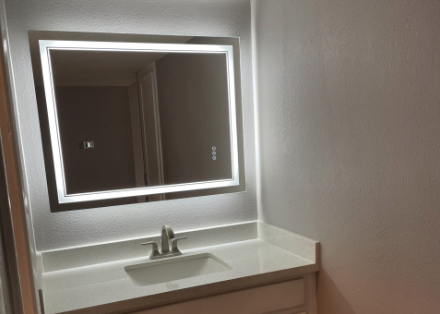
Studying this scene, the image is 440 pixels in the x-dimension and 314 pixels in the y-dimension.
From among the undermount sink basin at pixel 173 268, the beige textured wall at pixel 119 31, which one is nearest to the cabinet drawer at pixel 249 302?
the undermount sink basin at pixel 173 268

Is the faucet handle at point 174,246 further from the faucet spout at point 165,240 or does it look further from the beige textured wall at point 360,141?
the beige textured wall at point 360,141

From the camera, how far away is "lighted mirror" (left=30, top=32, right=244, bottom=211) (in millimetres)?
1482

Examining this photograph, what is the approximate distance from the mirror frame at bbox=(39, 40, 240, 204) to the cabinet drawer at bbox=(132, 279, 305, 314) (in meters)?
0.56

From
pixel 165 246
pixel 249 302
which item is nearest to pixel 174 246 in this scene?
pixel 165 246

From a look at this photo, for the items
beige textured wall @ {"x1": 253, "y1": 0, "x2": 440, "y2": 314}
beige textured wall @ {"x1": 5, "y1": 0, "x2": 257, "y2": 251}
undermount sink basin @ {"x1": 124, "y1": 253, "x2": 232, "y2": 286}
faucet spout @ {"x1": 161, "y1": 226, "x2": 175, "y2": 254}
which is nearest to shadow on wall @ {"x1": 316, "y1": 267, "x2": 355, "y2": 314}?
beige textured wall @ {"x1": 253, "y1": 0, "x2": 440, "y2": 314}

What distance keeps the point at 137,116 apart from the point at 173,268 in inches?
28.2

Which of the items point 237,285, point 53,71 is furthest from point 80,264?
point 53,71

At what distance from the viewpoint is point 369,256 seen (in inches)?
45.3

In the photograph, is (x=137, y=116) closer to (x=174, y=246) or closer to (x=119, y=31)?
(x=119, y=31)

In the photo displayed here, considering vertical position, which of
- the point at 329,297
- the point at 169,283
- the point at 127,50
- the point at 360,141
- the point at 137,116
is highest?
the point at 127,50

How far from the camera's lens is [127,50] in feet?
5.17

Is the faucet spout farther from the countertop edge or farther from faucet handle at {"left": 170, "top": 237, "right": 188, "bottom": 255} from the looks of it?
the countertop edge

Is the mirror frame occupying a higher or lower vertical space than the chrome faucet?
higher

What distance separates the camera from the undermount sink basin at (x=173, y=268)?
5.06 ft
